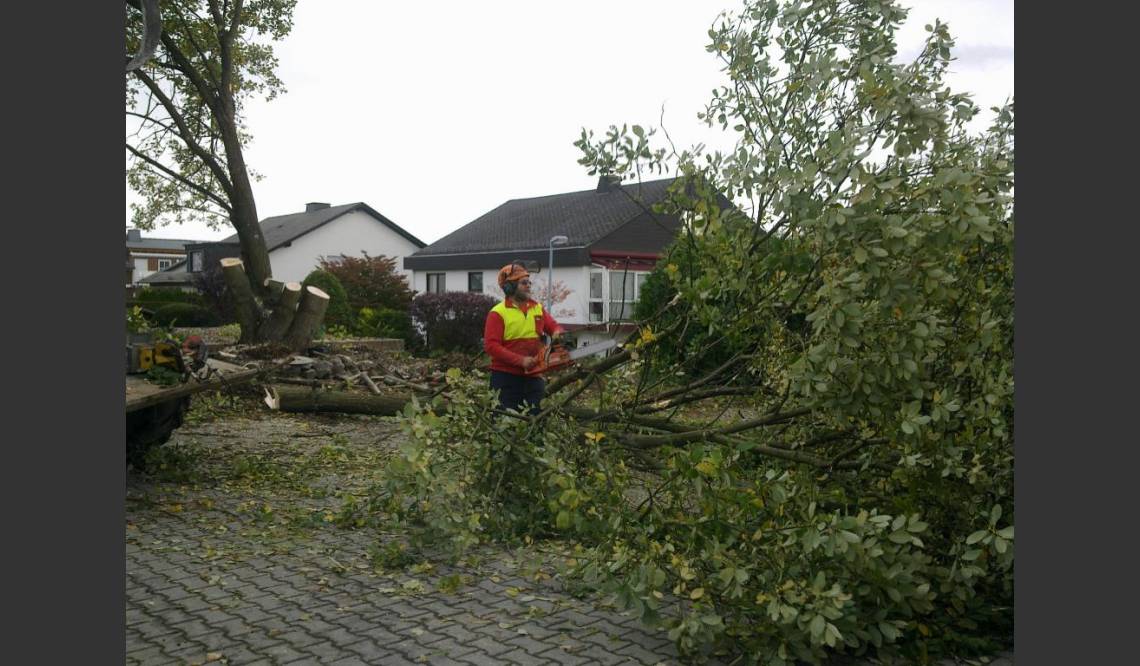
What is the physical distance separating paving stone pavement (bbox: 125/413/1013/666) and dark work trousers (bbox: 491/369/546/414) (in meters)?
1.40

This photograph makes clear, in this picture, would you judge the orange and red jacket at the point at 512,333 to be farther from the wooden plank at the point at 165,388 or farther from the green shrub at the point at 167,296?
the green shrub at the point at 167,296

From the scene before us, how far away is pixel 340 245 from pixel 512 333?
4008 cm

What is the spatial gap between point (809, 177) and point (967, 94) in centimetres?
98

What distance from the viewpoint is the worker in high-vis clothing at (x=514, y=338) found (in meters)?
6.70

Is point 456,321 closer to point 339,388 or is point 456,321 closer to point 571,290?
point 571,290

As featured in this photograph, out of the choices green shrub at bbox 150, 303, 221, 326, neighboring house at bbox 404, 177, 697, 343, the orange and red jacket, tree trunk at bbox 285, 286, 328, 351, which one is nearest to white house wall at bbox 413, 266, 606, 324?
neighboring house at bbox 404, 177, 697, 343

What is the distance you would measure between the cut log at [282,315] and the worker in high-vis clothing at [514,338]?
9.90 m

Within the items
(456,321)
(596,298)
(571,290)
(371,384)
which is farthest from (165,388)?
(596,298)

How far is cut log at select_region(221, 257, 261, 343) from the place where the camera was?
51.9 ft

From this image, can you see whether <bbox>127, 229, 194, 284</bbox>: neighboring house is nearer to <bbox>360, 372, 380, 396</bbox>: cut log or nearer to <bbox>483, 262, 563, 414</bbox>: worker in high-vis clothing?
<bbox>360, 372, 380, 396</bbox>: cut log

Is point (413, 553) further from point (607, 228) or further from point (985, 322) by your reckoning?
point (607, 228)

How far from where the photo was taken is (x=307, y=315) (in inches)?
621

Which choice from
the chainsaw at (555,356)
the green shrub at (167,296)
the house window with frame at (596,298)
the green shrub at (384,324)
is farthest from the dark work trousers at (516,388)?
the green shrub at (167,296)

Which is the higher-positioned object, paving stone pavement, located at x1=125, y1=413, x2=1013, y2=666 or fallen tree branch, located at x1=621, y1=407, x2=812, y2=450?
fallen tree branch, located at x1=621, y1=407, x2=812, y2=450
